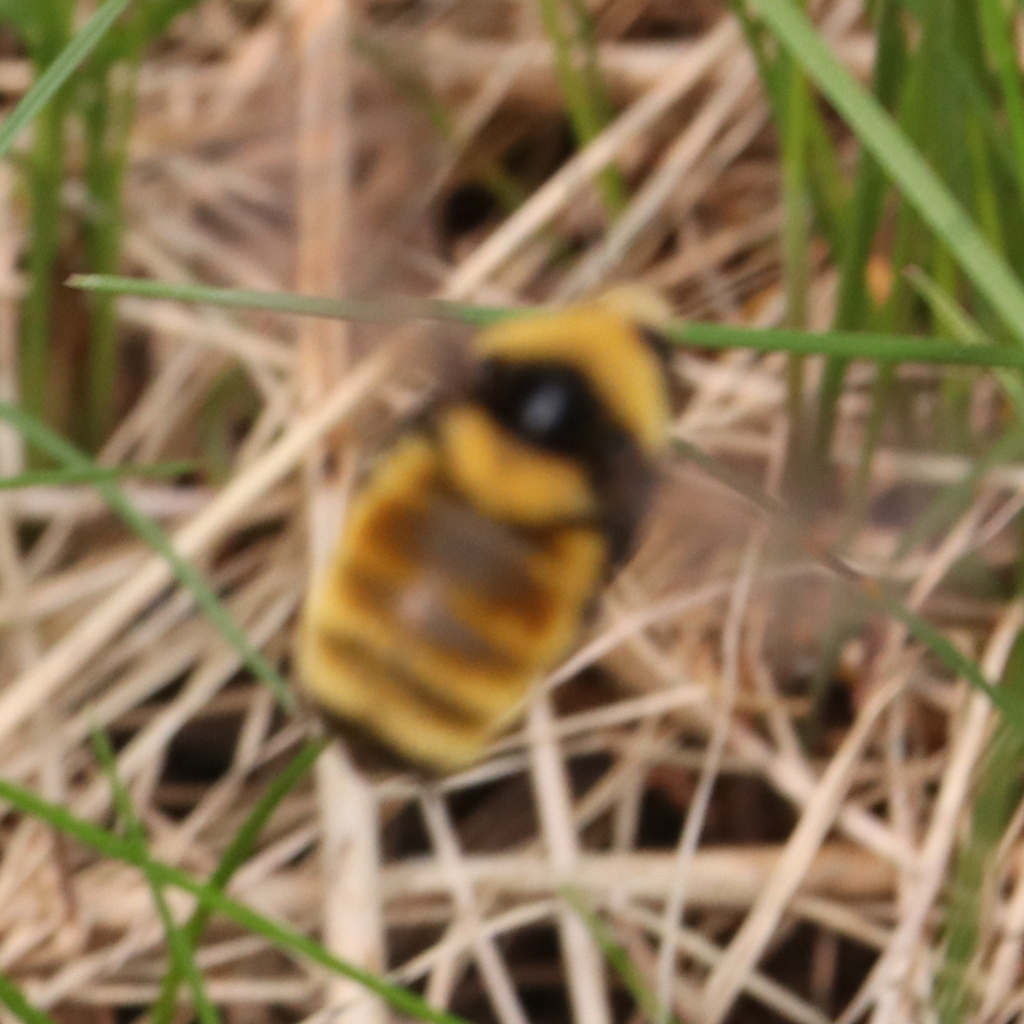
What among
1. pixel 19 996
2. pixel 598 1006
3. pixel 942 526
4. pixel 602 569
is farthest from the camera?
pixel 942 526

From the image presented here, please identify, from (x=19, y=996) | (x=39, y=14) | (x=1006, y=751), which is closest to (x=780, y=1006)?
(x=1006, y=751)

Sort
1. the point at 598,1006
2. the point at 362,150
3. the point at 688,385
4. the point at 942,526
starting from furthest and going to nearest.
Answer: the point at 362,150 → the point at 688,385 → the point at 942,526 → the point at 598,1006

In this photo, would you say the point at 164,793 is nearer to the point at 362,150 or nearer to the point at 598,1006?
the point at 598,1006

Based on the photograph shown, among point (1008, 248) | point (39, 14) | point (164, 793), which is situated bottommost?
point (164, 793)

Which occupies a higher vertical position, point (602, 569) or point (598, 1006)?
point (602, 569)

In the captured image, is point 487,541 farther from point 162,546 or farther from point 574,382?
point 162,546

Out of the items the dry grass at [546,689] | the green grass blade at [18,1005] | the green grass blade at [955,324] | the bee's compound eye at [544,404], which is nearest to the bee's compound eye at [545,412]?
the bee's compound eye at [544,404]

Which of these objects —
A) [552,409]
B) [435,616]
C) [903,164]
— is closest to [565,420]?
[552,409]
